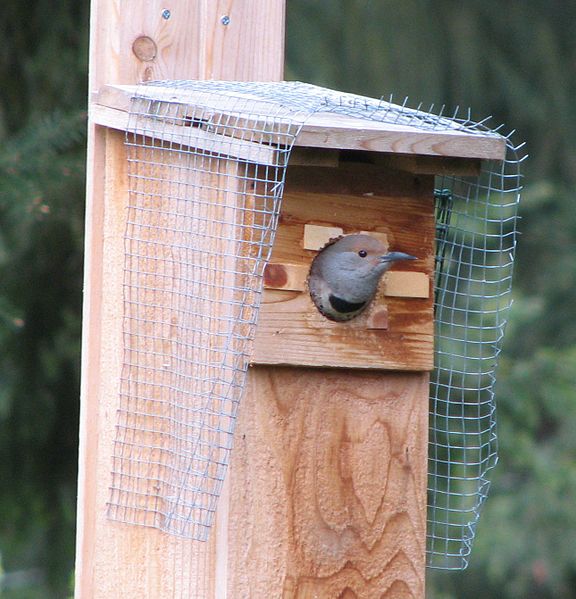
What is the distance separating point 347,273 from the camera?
2.50 m

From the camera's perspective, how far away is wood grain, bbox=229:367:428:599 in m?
2.45

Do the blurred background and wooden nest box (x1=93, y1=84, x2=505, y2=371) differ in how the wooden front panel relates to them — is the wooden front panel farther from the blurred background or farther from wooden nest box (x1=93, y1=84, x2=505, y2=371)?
the blurred background

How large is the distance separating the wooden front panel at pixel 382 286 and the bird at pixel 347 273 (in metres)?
0.03

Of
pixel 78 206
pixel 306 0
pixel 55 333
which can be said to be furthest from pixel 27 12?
pixel 306 0

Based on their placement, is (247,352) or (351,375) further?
(351,375)

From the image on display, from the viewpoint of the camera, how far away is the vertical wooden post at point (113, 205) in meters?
2.73

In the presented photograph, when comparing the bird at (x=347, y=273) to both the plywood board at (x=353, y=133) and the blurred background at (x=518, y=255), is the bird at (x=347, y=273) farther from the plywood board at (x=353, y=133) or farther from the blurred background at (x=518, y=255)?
the blurred background at (x=518, y=255)

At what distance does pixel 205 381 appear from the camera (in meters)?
2.44

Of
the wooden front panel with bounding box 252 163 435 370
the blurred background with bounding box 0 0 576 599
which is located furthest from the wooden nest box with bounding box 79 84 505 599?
the blurred background with bounding box 0 0 576 599

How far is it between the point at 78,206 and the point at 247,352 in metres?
2.48

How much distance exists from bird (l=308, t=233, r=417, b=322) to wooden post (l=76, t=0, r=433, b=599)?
88 millimetres

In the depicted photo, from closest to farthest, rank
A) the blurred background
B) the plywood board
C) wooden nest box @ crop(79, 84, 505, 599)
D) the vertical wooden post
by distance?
the plywood board → wooden nest box @ crop(79, 84, 505, 599) → the vertical wooden post → the blurred background

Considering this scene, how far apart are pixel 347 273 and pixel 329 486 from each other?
18.1 inches

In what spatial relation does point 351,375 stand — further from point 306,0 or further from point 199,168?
point 306,0
